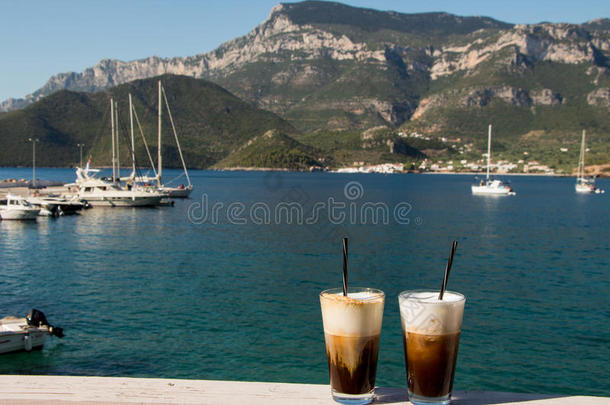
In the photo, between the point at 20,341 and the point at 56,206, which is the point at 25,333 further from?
the point at 56,206

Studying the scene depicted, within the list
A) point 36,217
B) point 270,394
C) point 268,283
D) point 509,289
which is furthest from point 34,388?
point 36,217

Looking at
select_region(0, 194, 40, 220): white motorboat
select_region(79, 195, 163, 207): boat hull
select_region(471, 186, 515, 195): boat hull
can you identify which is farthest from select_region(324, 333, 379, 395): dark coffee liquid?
select_region(471, 186, 515, 195): boat hull

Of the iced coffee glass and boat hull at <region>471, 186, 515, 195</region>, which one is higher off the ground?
the iced coffee glass

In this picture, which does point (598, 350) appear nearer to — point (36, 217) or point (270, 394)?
point (270, 394)

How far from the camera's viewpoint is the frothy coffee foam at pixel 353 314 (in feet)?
11.0

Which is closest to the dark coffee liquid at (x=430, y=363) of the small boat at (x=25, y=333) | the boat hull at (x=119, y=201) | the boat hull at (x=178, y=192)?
the small boat at (x=25, y=333)

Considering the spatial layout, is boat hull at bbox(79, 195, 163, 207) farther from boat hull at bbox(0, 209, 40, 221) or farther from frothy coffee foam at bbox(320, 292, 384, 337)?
frothy coffee foam at bbox(320, 292, 384, 337)

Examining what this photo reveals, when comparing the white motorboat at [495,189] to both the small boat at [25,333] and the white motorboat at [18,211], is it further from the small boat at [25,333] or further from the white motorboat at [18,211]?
the small boat at [25,333]

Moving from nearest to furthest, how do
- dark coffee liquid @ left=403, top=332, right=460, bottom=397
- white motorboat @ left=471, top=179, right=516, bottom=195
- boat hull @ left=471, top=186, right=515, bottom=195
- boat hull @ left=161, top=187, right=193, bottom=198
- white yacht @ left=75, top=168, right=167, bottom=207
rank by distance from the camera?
dark coffee liquid @ left=403, top=332, right=460, bottom=397
white yacht @ left=75, top=168, right=167, bottom=207
boat hull @ left=161, top=187, right=193, bottom=198
boat hull @ left=471, top=186, right=515, bottom=195
white motorboat @ left=471, top=179, right=516, bottom=195

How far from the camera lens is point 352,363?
3.34m

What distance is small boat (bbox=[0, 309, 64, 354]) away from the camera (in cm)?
1438

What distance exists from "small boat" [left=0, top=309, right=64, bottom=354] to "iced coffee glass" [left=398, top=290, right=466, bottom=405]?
14.0 m

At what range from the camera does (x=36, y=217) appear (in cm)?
5375

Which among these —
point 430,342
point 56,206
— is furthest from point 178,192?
point 430,342
